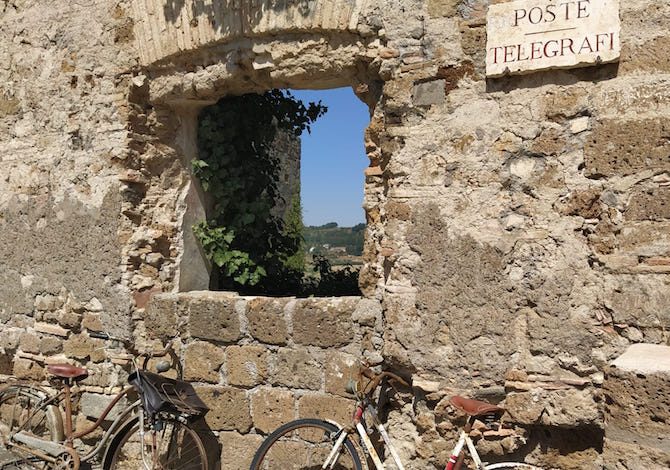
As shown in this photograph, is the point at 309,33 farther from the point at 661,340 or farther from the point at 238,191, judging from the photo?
the point at 661,340

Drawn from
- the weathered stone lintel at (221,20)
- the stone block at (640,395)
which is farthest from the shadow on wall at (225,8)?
the stone block at (640,395)

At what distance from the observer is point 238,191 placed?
14.4ft

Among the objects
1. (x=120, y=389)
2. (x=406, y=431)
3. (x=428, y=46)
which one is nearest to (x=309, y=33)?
(x=428, y=46)

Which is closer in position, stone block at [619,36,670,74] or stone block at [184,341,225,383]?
stone block at [619,36,670,74]

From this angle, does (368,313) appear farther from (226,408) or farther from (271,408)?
(226,408)

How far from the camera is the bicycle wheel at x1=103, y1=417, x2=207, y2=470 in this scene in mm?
3357

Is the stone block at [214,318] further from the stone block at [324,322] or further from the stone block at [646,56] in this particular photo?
the stone block at [646,56]

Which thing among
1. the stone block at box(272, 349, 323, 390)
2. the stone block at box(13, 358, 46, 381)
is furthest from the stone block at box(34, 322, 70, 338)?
the stone block at box(272, 349, 323, 390)

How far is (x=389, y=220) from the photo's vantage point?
319 cm

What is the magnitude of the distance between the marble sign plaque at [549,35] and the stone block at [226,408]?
242cm

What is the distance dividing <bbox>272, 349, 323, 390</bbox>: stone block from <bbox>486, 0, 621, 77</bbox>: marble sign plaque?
1.89 meters

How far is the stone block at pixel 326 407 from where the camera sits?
341 centimetres

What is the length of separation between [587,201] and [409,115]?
3.27 ft

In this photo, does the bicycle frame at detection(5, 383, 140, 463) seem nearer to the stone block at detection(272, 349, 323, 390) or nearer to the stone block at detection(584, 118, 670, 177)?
the stone block at detection(272, 349, 323, 390)
